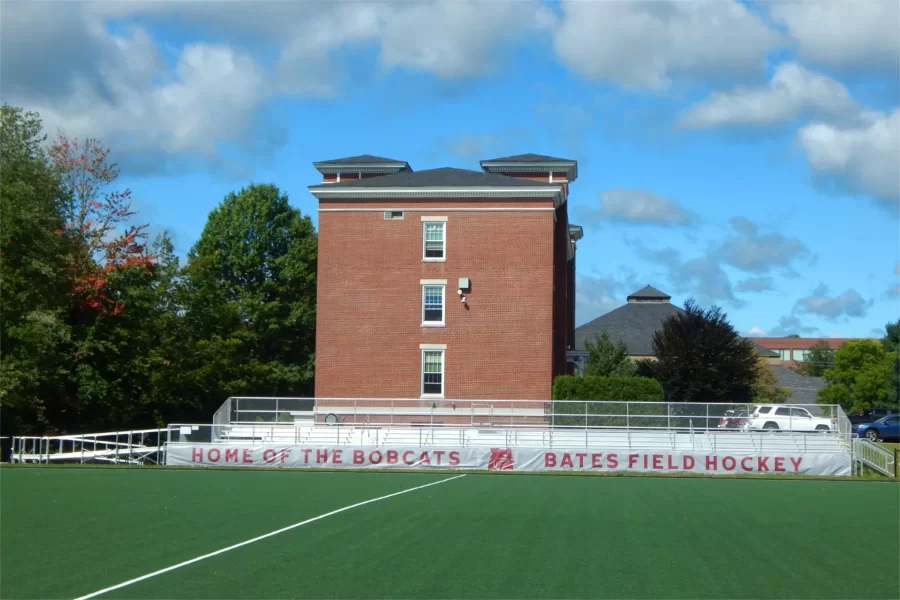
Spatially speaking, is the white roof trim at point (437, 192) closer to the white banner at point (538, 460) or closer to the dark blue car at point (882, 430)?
the white banner at point (538, 460)

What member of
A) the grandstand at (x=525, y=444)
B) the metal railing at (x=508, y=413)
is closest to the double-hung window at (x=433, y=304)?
the metal railing at (x=508, y=413)

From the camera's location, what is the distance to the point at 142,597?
10039 mm

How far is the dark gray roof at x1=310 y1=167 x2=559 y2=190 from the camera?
153 ft

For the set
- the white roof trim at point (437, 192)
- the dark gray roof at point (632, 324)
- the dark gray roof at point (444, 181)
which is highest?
the dark gray roof at point (444, 181)

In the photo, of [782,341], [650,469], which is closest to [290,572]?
[650,469]

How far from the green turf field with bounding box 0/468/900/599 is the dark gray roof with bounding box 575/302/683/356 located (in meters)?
69.9

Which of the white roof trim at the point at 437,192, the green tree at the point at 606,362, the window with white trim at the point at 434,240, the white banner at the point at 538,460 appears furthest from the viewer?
the green tree at the point at 606,362

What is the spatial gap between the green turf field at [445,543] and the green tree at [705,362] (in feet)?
104

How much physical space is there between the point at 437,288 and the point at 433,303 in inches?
29.2

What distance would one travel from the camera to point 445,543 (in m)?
14.0

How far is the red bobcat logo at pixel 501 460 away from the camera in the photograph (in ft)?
116

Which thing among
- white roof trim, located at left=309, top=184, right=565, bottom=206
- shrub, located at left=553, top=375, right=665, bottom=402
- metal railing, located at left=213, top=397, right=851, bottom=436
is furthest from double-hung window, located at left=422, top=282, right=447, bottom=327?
shrub, located at left=553, top=375, right=665, bottom=402

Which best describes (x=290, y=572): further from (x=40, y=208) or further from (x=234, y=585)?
(x=40, y=208)

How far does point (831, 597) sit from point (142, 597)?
7.24 meters
